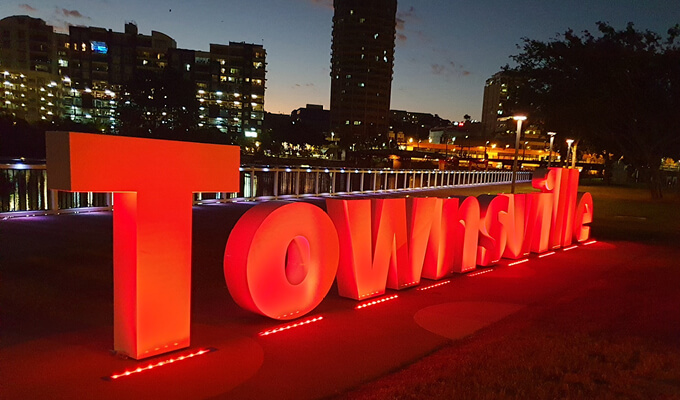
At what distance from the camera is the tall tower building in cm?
18175

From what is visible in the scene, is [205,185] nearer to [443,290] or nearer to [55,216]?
[443,290]

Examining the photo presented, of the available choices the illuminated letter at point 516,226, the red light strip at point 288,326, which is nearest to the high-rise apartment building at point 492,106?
the illuminated letter at point 516,226

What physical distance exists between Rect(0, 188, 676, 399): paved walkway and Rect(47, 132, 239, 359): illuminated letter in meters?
0.34

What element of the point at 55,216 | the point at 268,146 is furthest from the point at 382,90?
the point at 55,216

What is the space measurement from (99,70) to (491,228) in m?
119

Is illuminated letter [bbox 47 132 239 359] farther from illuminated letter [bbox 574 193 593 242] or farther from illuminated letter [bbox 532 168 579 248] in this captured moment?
illuminated letter [bbox 574 193 593 242]

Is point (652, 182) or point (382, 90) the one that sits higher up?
point (382, 90)

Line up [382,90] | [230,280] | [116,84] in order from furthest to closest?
[382,90], [116,84], [230,280]

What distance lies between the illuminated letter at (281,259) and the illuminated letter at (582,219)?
1009 cm

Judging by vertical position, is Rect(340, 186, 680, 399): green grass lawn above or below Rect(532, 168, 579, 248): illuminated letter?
below

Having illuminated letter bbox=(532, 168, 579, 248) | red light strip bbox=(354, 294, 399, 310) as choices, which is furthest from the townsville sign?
illuminated letter bbox=(532, 168, 579, 248)

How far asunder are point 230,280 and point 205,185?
1.25 meters

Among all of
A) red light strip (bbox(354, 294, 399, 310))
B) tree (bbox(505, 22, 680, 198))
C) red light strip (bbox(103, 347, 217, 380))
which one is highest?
tree (bbox(505, 22, 680, 198))

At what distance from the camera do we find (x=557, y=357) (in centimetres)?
480
